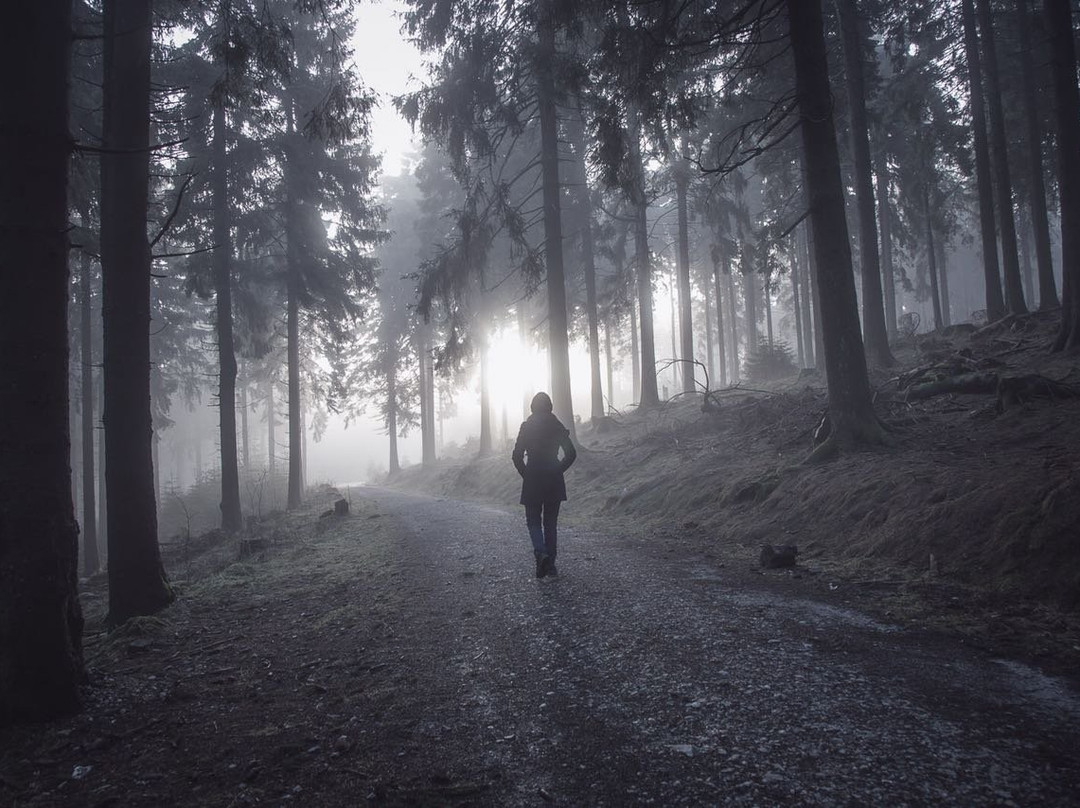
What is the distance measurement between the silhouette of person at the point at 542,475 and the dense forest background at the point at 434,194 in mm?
3974

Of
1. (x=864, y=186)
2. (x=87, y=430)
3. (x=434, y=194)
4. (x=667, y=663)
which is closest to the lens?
(x=667, y=663)

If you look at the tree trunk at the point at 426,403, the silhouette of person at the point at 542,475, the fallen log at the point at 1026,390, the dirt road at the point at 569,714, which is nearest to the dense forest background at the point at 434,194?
the tree trunk at the point at 426,403

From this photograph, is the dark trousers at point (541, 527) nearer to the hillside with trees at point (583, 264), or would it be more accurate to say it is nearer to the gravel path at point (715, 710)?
the gravel path at point (715, 710)

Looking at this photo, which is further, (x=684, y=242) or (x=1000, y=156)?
(x=684, y=242)

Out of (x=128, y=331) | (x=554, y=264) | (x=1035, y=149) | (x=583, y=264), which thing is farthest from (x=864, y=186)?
(x=128, y=331)

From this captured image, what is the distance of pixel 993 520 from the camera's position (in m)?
5.31

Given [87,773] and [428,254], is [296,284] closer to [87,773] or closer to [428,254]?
[428,254]

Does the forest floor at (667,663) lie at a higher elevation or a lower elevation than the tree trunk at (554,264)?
lower

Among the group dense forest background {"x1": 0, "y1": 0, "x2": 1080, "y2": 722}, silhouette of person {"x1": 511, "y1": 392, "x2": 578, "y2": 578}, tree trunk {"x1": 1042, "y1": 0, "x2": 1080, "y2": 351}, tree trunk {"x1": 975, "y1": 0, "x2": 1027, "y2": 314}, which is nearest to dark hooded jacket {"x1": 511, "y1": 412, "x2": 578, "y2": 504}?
silhouette of person {"x1": 511, "y1": 392, "x2": 578, "y2": 578}

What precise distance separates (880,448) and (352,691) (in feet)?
24.7

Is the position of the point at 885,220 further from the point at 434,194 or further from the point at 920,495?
the point at 920,495

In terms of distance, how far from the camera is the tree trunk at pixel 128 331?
633 cm

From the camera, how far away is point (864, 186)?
45.5 feet

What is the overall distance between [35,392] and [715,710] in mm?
4689
